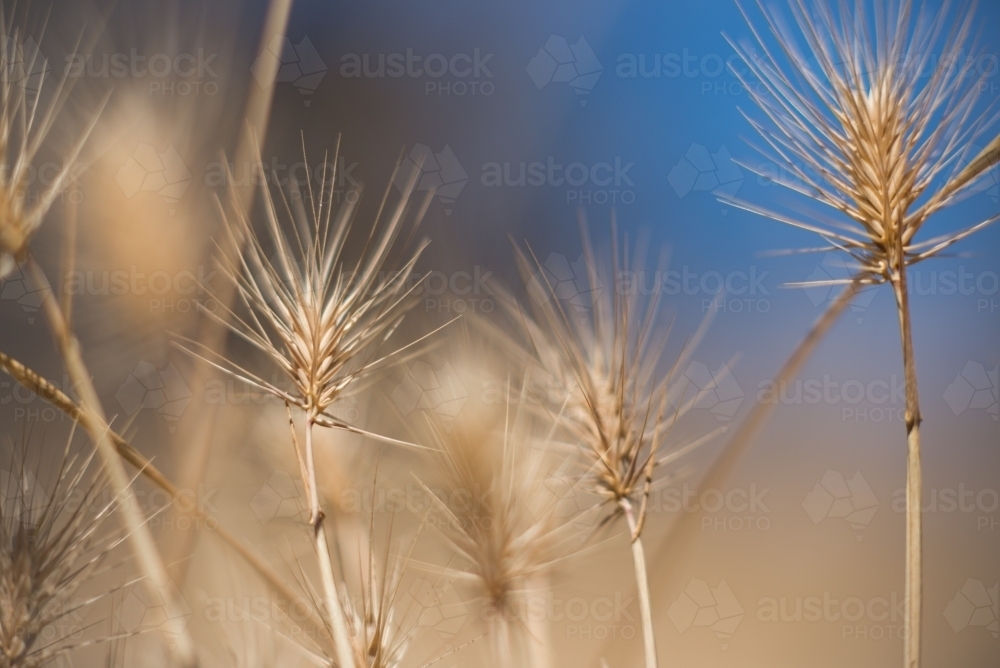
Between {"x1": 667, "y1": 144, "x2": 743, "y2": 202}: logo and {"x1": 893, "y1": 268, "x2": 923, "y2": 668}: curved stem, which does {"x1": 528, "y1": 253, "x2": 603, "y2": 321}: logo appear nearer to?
{"x1": 667, "y1": 144, "x2": 743, "y2": 202}: logo

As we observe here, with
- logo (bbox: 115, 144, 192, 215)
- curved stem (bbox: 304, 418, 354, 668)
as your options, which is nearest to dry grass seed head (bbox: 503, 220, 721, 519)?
curved stem (bbox: 304, 418, 354, 668)

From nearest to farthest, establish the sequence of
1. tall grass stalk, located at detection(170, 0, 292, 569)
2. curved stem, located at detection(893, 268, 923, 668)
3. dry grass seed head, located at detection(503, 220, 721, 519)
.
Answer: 1. curved stem, located at detection(893, 268, 923, 668)
2. dry grass seed head, located at detection(503, 220, 721, 519)
3. tall grass stalk, located at detection(170, 0, 292, 569)

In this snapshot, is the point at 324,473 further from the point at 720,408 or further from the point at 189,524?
the point at 720,408

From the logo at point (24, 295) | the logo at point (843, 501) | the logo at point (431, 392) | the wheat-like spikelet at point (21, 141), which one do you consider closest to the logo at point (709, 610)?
the logo at point (843, 501)

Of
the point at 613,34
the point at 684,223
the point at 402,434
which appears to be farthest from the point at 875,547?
the point at 613,34

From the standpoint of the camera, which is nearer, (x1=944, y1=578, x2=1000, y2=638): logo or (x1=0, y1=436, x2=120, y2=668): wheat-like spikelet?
(x1=0, y1=436, x2=120, y2=668): wheat-like spikelet
